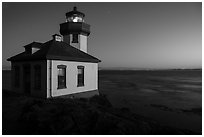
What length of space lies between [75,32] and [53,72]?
6063 mm

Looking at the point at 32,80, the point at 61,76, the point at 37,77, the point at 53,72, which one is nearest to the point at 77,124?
the point at 53,72

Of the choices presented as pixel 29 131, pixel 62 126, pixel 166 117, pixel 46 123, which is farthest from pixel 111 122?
pixel 166 117

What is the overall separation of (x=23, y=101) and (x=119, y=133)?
721 centimetres

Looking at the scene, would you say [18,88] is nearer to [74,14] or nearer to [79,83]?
[79,83]

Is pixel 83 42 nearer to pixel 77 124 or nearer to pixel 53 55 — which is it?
pixel 53 55

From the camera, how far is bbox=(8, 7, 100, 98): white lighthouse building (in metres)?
10.5

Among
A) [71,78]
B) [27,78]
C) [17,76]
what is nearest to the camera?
[71,78]

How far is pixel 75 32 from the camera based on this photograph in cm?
1503

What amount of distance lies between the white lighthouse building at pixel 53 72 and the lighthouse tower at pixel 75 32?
173cm

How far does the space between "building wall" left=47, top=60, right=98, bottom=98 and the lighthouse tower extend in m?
3.18

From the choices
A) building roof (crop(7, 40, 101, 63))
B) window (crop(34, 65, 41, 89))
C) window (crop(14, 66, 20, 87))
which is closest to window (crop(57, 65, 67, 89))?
building roof (crop(7, 40, 101, 63))

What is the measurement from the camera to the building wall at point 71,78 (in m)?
10.5

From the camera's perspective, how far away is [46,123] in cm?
683

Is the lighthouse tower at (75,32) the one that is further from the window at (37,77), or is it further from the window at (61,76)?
the window at (37,77)
